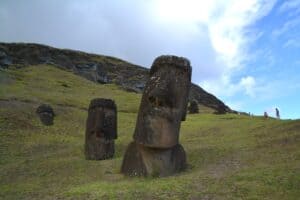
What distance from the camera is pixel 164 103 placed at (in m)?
18.7

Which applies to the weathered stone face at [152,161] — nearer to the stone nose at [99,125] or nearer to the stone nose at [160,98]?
the stone nose at [160,98]

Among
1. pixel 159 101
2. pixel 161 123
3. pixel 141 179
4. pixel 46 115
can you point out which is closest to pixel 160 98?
pixel 159 101

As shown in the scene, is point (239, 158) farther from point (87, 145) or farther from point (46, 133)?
point (46, 133)

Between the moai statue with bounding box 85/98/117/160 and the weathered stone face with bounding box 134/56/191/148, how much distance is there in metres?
5.64

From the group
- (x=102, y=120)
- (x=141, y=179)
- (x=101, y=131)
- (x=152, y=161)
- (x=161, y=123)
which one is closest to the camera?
(x=141, y=179)

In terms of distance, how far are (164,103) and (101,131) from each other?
21.4 feet

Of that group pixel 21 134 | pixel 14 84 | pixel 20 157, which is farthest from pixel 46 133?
pixel 14 84

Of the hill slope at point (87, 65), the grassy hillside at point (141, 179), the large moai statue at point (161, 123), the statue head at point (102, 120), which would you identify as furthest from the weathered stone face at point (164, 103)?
the hill slope at point (87, 65)

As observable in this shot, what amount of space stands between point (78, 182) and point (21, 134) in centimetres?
1361

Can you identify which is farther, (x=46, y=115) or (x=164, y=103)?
(x=46, y=115)

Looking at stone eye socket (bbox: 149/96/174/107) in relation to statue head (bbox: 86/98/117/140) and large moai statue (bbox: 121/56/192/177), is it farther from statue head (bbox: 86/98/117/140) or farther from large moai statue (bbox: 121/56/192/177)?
statue head (bbox: 86/98/117/140)

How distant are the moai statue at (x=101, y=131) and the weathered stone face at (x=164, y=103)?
5635mm

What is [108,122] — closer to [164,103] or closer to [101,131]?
[101,131]

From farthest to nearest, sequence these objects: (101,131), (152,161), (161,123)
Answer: (101,131)
(161,123)
(152,161)
